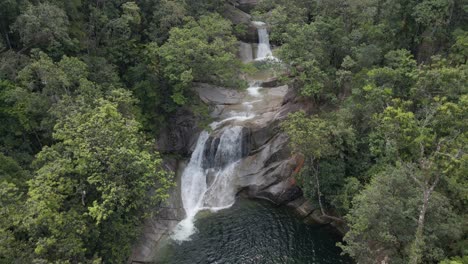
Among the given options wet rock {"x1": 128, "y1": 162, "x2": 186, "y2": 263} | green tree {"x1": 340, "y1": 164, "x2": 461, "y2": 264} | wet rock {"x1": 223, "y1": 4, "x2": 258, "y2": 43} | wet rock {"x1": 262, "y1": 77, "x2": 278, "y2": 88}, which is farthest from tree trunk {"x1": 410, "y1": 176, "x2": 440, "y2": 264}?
wet rock {"x1": 223, "y1": 4, "x2": 258, "y2": 43}

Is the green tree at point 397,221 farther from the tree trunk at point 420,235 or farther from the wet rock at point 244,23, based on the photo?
the wet rock at point 244,23

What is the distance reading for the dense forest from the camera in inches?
697

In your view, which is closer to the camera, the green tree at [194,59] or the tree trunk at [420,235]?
the tree trunk at [420,235]

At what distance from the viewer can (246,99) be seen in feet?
128

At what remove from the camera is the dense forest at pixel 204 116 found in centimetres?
1770

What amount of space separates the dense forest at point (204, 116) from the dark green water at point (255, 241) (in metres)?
2.46

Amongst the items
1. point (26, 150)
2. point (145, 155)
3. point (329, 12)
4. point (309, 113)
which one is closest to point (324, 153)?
point (309, 113)

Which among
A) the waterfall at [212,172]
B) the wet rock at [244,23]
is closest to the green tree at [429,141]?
the waterfall at [212,172]

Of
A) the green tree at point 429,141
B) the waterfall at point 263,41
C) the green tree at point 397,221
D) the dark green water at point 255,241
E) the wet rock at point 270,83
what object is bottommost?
the dark green water at point 255,241

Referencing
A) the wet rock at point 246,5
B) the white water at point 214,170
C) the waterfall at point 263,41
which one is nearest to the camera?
the white water at point 214,170

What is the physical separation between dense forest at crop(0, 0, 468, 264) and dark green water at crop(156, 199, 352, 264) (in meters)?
2.46

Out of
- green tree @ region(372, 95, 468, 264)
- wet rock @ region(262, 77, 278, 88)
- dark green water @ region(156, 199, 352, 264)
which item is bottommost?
dark green water @ region(156, 199, 352, 264)

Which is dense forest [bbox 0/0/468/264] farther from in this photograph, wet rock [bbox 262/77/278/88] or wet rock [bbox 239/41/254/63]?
wet rock [bbox 239/41/254/63]

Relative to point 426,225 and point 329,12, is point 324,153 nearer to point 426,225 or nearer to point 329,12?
point 426,225
